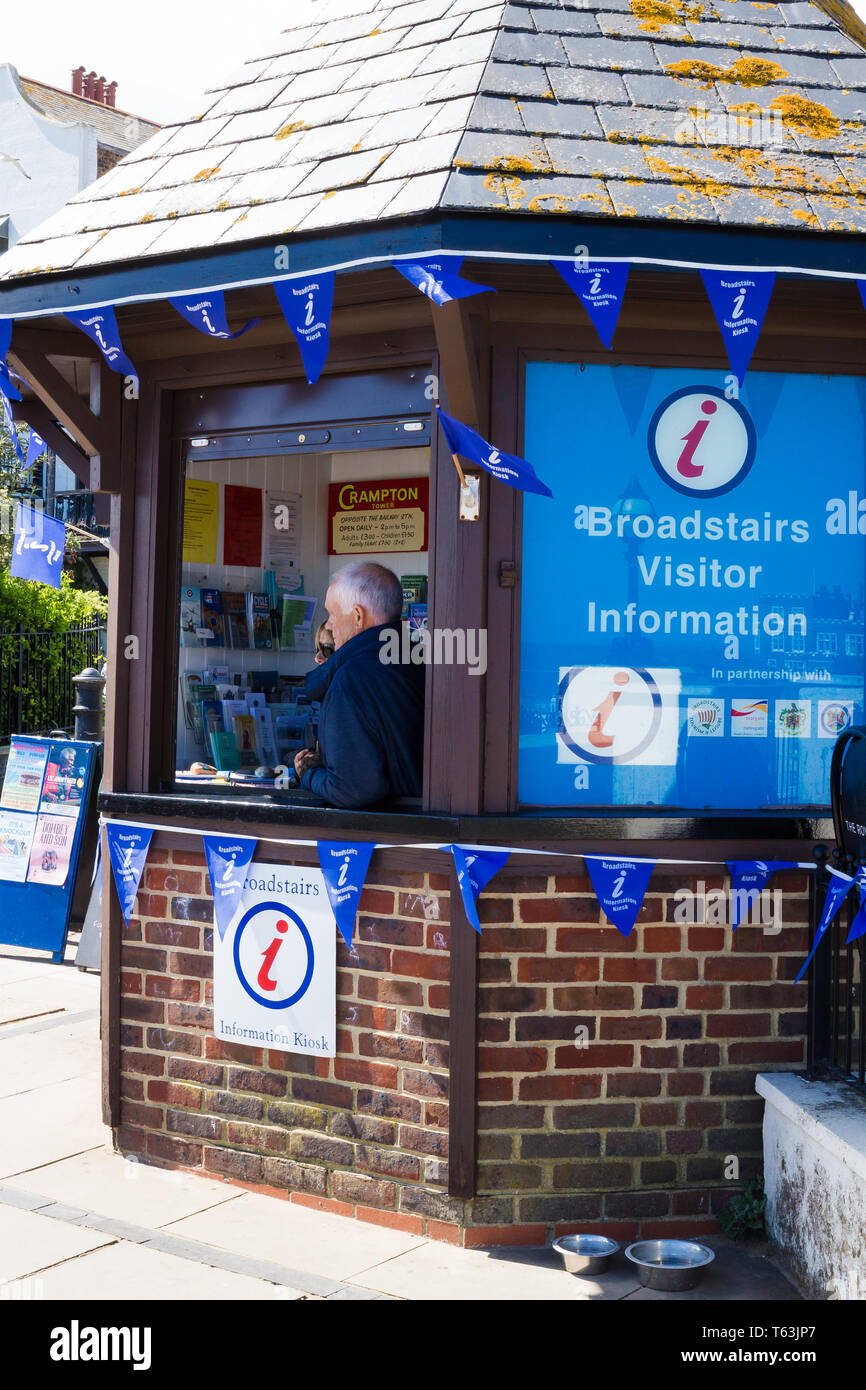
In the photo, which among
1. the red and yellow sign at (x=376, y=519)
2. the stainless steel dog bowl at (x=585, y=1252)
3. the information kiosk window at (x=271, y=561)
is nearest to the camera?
the stainless steel dog bowl at (x=585, y=1252)

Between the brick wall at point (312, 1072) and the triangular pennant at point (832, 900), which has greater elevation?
the triangular pennant at point (832, 900)

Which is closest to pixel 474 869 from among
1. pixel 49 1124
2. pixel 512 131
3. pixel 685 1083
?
pixel 685 1083

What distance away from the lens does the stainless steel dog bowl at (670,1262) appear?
12.4 feet

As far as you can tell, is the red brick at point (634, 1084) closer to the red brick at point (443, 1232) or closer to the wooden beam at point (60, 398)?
the red brick at point (443, 1232)

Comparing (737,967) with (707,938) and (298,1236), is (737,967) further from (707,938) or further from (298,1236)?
(298,1236)

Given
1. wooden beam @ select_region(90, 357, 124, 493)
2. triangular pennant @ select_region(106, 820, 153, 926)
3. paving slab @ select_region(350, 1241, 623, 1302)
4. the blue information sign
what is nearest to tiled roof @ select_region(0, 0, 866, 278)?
wooden beam @ select_region(90, 357, 124, 493)

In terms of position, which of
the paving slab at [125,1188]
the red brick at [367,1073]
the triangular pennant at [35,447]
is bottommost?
the paving slab at [125,1188]

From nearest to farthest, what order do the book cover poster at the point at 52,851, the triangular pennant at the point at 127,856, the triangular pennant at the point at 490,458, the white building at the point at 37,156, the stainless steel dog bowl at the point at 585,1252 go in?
the triangular pennant at the point at 490,458
the stainless steel dog bowl at the point at 585,1252
the triangular pennant at the point at 127,856
the book cover poster at the point at 52,851
the white building at the point at 37,156

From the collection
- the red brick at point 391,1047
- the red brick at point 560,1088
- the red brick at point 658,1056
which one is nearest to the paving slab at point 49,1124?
the red brick at point 391,1047

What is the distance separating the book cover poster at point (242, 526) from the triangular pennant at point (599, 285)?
2.57 meters

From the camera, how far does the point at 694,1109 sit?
13.9 ft
